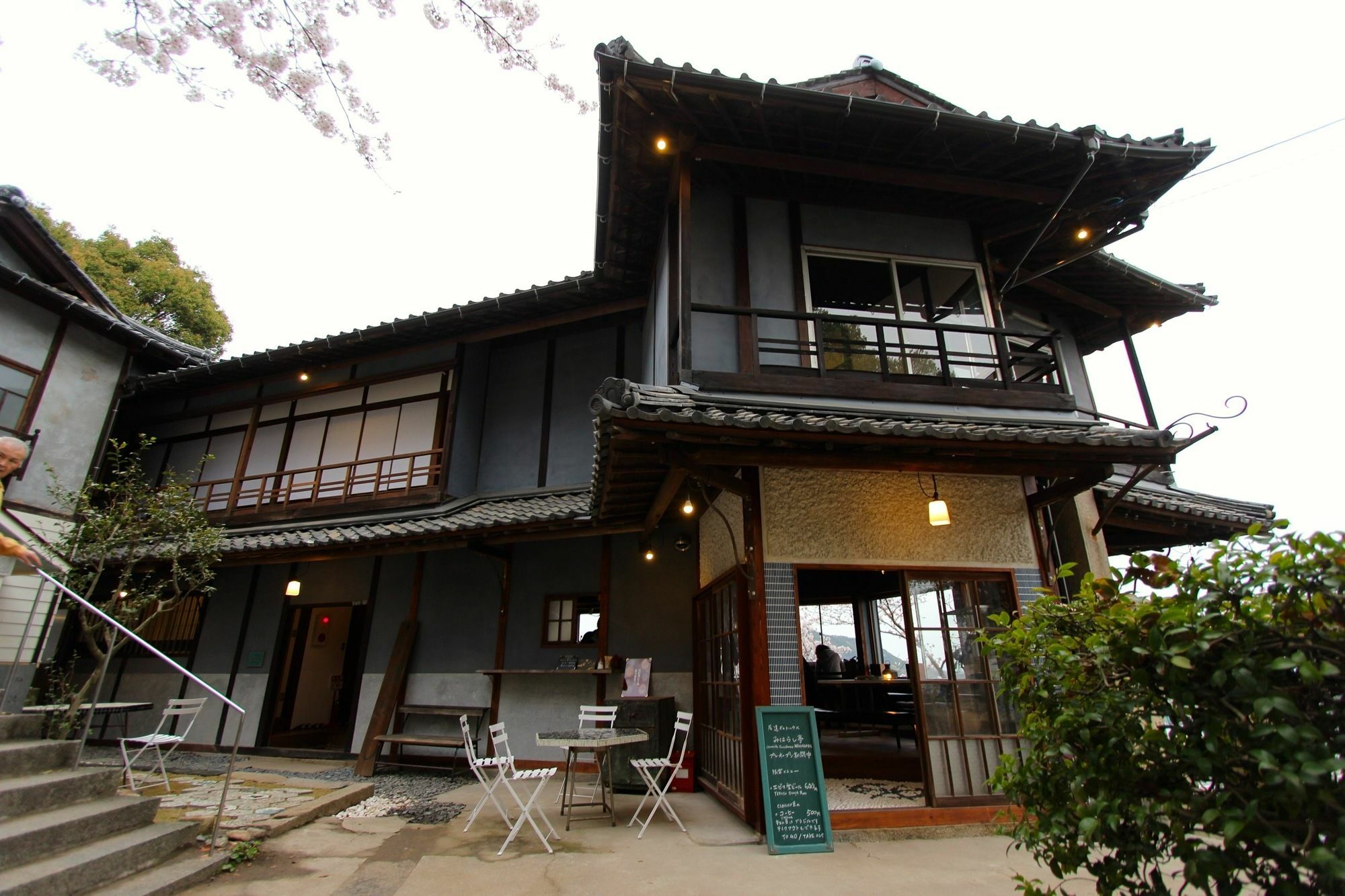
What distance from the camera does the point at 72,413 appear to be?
28.1ft

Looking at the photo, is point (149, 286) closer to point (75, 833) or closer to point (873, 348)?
point (75, 833)

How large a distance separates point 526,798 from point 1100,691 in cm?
510

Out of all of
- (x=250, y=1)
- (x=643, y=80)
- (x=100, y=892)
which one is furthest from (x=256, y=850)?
(x=643, y=80)

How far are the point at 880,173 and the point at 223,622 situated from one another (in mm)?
10041

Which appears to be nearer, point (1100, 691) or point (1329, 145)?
point (1100, 691)

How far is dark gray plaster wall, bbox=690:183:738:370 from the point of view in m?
5.29

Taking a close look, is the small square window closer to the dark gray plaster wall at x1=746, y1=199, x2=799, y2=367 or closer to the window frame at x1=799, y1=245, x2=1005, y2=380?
the dark gray plaster wall at x1=746, y1=199, x2=799, y2=367

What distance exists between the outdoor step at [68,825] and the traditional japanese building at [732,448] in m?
3.29

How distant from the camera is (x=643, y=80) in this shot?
4.63 m

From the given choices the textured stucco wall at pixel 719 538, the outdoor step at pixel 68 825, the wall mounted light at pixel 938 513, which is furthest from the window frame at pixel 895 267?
the outdoor step at pixel 68 825

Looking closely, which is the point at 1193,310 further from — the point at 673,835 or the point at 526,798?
the point at 526,798

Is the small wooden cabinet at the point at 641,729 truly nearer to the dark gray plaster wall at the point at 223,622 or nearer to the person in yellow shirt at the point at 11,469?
the person in yellow shirt at the point at 11,469

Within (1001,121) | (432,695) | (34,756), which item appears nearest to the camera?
(34,756)

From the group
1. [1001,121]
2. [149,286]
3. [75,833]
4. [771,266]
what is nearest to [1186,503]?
[1001,121]
